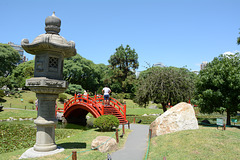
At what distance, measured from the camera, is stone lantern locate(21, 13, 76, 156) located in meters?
7.90

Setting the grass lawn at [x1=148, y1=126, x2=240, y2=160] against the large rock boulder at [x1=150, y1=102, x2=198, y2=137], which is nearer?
the grass lawn at [x1=148, y1=126, x2=240, y2=160]

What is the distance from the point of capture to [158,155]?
8.16 metres

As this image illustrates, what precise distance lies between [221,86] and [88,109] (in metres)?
12.2

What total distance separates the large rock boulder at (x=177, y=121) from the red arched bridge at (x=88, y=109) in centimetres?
688

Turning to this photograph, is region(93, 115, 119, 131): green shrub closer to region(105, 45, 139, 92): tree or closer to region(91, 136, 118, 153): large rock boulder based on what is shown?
region(91, 136, 118, 153): large rock boulder

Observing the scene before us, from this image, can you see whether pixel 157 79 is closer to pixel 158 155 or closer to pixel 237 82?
pixel 237 82

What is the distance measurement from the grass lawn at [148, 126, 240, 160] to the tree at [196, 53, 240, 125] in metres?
6.92

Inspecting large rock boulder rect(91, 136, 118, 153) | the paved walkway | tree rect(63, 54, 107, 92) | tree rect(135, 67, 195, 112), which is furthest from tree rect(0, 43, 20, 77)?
large rock boulder rect(91, 136, 118, 153)

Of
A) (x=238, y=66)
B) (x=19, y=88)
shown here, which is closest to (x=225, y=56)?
(x=238, y=66)

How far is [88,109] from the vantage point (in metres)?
18.7

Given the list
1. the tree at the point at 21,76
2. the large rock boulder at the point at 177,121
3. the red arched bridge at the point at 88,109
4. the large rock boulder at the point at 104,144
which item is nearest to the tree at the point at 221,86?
the large rock boulder at the point at 177,121

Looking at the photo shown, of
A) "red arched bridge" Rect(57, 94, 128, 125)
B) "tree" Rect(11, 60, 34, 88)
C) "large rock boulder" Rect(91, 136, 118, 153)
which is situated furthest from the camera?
"tree" Rect(11, 60, 34, 88)

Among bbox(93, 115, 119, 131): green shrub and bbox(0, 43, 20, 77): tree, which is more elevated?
bbox(0, 43, 20, 77): tree

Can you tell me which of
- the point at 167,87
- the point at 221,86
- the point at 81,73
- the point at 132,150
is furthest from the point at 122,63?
the point at 132,150
